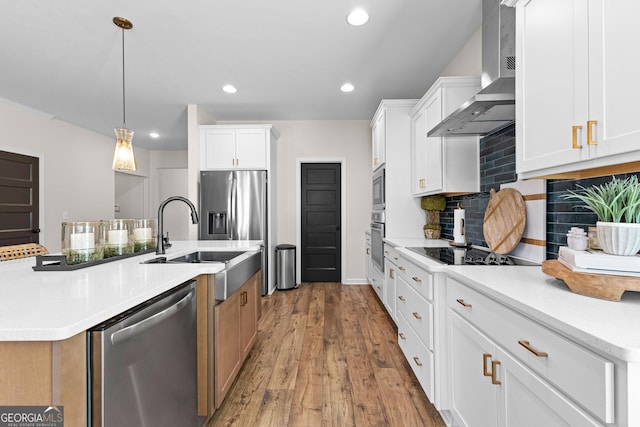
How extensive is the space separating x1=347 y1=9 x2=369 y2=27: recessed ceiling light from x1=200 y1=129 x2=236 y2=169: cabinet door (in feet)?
8.28

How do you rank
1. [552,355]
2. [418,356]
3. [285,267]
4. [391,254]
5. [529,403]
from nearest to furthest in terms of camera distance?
[552,355] → [529,403] → [418,356] → [391,254] → [285,267]

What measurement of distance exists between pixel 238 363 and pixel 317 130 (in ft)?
12.7

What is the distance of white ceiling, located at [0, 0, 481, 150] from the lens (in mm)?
2318

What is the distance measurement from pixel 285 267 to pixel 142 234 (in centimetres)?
279

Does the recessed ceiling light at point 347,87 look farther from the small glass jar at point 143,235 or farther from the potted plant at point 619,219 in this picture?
the potted plant at point 619,219

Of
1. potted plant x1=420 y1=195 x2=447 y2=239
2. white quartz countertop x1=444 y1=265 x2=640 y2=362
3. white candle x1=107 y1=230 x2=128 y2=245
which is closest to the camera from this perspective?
white quartz countertop x1=444 y1=265 x2=640 y2=362

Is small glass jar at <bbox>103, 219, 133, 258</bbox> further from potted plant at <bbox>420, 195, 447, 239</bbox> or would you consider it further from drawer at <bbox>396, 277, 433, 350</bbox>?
potted plant at <bbox>420, 195, 447, 239</bbox>

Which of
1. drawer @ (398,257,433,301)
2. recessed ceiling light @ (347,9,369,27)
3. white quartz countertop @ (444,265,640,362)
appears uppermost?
recessed ceiling light @ (347,9,369,27)

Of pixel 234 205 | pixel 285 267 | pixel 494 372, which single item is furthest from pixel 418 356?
pixel 234 205

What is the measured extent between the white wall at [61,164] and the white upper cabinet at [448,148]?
540 centimetres

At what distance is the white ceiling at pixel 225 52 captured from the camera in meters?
2.32

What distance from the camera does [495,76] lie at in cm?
183

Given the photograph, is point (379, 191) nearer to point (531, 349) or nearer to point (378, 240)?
point (378, 240)
